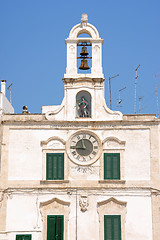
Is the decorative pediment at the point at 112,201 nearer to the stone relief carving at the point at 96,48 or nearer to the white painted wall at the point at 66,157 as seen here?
the white painted wall at the point at 66,157

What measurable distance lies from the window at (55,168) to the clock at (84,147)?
741 mm

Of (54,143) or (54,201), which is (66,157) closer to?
(54,143)

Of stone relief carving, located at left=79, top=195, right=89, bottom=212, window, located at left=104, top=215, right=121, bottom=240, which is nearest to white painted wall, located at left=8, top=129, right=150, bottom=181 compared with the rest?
stone relief carving, located at left=79, top=195, right=89, bottom=212

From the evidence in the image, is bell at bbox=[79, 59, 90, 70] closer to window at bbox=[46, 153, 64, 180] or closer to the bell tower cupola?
the bell tower cupola

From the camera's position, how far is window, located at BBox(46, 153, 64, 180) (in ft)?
110

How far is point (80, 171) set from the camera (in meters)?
33.8

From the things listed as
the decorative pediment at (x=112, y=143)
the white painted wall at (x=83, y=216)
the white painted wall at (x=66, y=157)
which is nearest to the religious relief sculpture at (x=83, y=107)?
the white painted wall at (x=66, y=157)

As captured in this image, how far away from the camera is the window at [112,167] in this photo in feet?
110

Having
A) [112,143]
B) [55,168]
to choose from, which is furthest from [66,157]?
[112,143]

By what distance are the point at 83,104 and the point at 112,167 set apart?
4.42 meters

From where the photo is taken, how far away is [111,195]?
33281 mm

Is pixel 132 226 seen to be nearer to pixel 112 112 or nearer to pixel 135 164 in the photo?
pixel 135 164

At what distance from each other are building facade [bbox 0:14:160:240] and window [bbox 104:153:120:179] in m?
0.06

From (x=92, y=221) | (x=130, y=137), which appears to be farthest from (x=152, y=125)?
(x=92, y=221)
